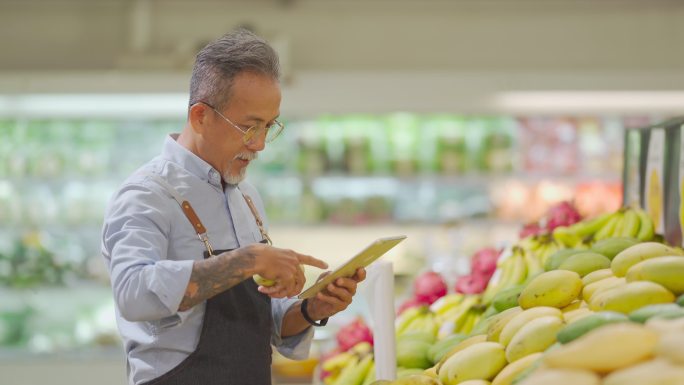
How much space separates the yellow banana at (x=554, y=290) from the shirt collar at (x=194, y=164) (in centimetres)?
79

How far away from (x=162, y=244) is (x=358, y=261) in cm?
43

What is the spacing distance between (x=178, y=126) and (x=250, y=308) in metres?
4.66

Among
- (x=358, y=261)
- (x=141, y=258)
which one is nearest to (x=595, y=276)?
(x=358, y=261)

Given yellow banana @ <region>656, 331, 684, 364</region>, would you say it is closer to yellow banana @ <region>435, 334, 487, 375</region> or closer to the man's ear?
yellow banana @ <region>435, 334, 487, 375</region>

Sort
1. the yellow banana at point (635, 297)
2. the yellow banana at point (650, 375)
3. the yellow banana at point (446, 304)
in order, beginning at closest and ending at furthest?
the yellow banana at point (650, 375) → the yellow banana at point (635, 297) → the yellow banana at point (446, 304)

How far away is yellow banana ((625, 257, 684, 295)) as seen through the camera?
179 centimetres

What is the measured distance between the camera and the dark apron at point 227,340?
6.84 feet

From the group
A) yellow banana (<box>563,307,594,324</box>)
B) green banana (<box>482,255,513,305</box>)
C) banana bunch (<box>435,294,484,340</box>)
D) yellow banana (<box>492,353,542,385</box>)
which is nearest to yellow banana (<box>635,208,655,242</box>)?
green banana (<box>482,255,513,305</box>)

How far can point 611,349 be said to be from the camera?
137 cm

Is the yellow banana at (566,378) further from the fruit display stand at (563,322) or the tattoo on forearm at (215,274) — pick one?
the tattoo on forearm at (215,274)

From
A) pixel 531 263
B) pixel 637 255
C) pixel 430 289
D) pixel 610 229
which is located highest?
pixel 637 255

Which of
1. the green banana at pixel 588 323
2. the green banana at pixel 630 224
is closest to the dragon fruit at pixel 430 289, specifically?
the green banana at pixel 630 224

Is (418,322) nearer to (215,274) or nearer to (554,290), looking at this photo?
(554,290)

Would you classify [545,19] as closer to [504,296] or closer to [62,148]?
[62,148]
